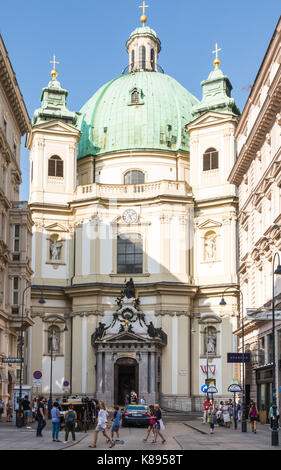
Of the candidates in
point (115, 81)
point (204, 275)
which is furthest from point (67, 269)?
point (115, 81)

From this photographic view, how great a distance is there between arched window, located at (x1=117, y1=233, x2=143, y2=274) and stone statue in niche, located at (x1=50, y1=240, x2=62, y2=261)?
6069 millimetres

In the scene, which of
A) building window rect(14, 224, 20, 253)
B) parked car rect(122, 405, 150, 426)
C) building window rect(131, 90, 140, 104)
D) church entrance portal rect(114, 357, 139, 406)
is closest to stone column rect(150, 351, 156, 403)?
church entrance portal rect(114, 357, 139, 406)

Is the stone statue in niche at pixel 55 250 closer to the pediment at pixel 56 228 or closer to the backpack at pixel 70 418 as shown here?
the pediment at pixel 56 228

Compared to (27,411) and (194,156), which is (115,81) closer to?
(194,156)

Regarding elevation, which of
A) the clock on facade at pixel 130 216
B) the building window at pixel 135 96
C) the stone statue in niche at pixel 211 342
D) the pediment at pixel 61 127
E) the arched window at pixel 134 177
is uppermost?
the building window at pixel 135 96

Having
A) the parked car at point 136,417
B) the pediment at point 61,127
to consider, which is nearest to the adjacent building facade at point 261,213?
the parked car at point 136,417

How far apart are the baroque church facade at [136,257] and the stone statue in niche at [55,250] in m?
0.15

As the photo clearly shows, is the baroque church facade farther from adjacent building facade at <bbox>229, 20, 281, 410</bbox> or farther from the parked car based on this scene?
the parked car

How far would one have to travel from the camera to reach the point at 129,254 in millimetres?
76375

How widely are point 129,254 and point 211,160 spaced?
41.0 feet

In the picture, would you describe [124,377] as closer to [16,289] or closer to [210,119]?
[16,289]

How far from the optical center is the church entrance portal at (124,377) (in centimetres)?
7081

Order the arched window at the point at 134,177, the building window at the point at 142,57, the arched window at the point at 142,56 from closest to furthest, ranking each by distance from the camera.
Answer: the arched window at the point at 134,177, the building window at the point at 142,57, the arched window at the point at 142,56

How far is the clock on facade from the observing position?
76.9m
